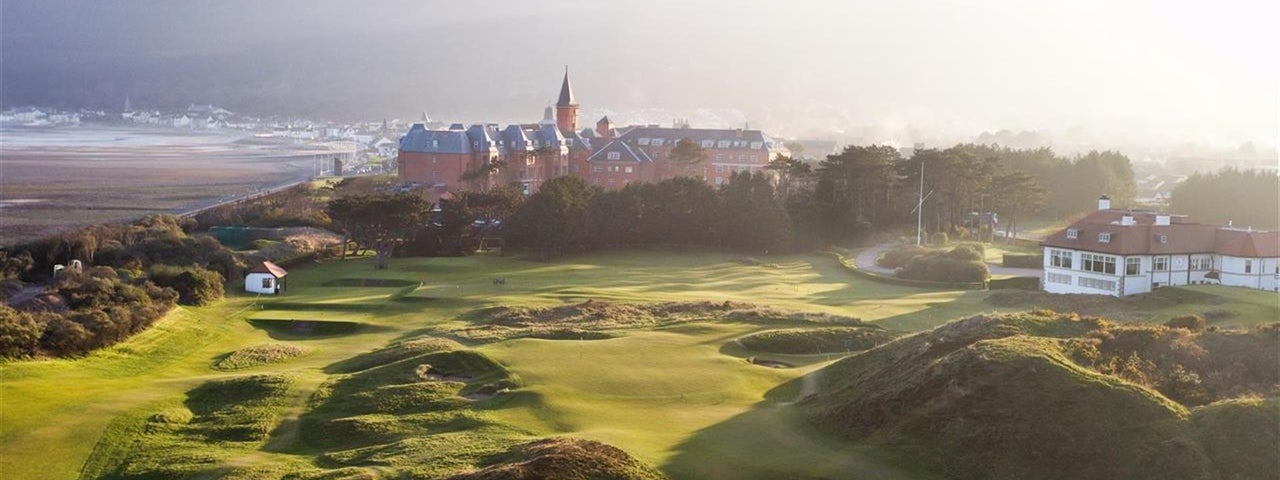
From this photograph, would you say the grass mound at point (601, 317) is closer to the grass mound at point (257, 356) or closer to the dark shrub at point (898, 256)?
the grass mound at point (257, 356)

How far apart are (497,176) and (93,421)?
211ft

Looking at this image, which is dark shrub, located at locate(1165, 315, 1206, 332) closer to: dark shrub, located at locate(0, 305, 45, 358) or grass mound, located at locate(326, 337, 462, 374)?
grass mound, located at locate(326, 337, 462, 374)

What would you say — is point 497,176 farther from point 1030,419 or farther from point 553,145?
point 1030,419

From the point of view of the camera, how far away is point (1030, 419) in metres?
19.0

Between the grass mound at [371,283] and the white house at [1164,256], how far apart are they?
26.3 metres

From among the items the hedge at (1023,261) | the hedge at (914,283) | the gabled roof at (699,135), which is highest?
the gabled roof at (699,135)

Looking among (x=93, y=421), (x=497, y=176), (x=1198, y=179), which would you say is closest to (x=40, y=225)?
(x=497, y=176)

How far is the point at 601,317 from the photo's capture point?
37.2 metres

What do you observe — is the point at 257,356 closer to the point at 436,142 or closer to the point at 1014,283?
the point at 1014,283

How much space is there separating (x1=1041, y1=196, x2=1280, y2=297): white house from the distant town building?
4473 centimetres

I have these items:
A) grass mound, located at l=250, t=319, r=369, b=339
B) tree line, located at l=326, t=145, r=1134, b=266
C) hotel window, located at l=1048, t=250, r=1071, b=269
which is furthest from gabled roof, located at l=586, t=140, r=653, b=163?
grass mound, located at l=250, t=319, r=369, b=339

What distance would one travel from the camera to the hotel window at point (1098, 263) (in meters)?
41.6

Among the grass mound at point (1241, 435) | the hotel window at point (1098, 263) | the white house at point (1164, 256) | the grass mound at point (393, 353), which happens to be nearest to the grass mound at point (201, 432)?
the grass mound at point (393, 353)

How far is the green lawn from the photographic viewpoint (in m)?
20.3
